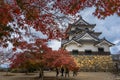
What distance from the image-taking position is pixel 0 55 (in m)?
40.3

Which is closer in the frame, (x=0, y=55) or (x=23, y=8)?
(x=23, y=8)

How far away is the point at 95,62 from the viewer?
48.6 metres

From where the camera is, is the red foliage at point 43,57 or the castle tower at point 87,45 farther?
the castle tower at point 87,45

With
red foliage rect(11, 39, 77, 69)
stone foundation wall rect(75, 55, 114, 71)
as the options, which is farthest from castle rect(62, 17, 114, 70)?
red foliage rect(11, 39, 77, 69)

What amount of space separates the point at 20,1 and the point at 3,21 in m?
1.16

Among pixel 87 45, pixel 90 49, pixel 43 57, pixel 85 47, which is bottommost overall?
pixel 43 57

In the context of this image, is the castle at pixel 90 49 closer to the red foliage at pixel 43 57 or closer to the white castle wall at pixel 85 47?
the white castle wall at pixel 85 47

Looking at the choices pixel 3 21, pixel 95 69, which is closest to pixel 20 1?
pixel 3 21

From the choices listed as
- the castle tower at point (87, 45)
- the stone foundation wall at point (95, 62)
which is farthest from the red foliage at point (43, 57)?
the castle tower at point (87, 45)

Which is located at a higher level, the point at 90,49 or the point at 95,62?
the point at 90,49

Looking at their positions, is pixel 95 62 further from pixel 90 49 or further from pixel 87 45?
pixel 87 45

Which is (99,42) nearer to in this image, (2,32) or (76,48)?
(76,48)

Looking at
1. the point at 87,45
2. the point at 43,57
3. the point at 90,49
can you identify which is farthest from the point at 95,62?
the point at 43,57

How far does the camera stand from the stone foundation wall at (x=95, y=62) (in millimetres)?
47906
